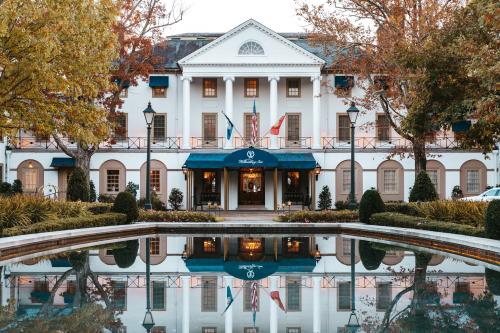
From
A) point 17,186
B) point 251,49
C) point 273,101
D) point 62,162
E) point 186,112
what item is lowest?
point 17,186

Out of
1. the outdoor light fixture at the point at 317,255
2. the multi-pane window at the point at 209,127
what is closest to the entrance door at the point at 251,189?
the multi-pane window at the point at 209,127

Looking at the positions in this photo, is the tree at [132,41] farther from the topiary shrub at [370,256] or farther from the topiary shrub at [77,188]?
the topiary shrub at [370,256]

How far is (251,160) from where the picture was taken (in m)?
36.1

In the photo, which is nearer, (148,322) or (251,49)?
(148,322)

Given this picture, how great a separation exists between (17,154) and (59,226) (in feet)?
73.3

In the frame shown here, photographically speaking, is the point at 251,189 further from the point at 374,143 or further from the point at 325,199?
the point at 374,143

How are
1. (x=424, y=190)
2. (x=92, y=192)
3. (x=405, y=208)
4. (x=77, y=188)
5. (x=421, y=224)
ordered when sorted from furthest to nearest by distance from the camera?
1. (x=92, y=192)
2. (x=77, y=188)
3. (x=424, y=190)
4. (x=405, y=208)
5. (x=421, y=224)

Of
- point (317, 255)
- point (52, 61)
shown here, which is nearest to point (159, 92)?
point (52, 61)

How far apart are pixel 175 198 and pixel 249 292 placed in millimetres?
29463

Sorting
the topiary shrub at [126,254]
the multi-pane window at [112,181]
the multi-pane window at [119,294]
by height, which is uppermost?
the multi-pane window at [112,181]

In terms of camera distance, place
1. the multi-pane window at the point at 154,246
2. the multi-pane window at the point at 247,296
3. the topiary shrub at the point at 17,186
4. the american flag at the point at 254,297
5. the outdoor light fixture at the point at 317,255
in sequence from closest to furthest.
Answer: the american flag at the point at 254,297, the multi-pane window at the point at 247,296, the outdoor light fixture at the point at 317,255, the multi-pane window at the point at 154,246, the topiary shrub at the point at 17,186

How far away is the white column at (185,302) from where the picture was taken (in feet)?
25.7

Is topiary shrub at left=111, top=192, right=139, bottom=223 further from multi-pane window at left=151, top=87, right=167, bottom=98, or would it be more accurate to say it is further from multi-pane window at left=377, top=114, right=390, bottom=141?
multi-pane window at left=377, top=114, right=390, bottom=141

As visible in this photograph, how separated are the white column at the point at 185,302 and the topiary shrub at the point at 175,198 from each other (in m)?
27.3
